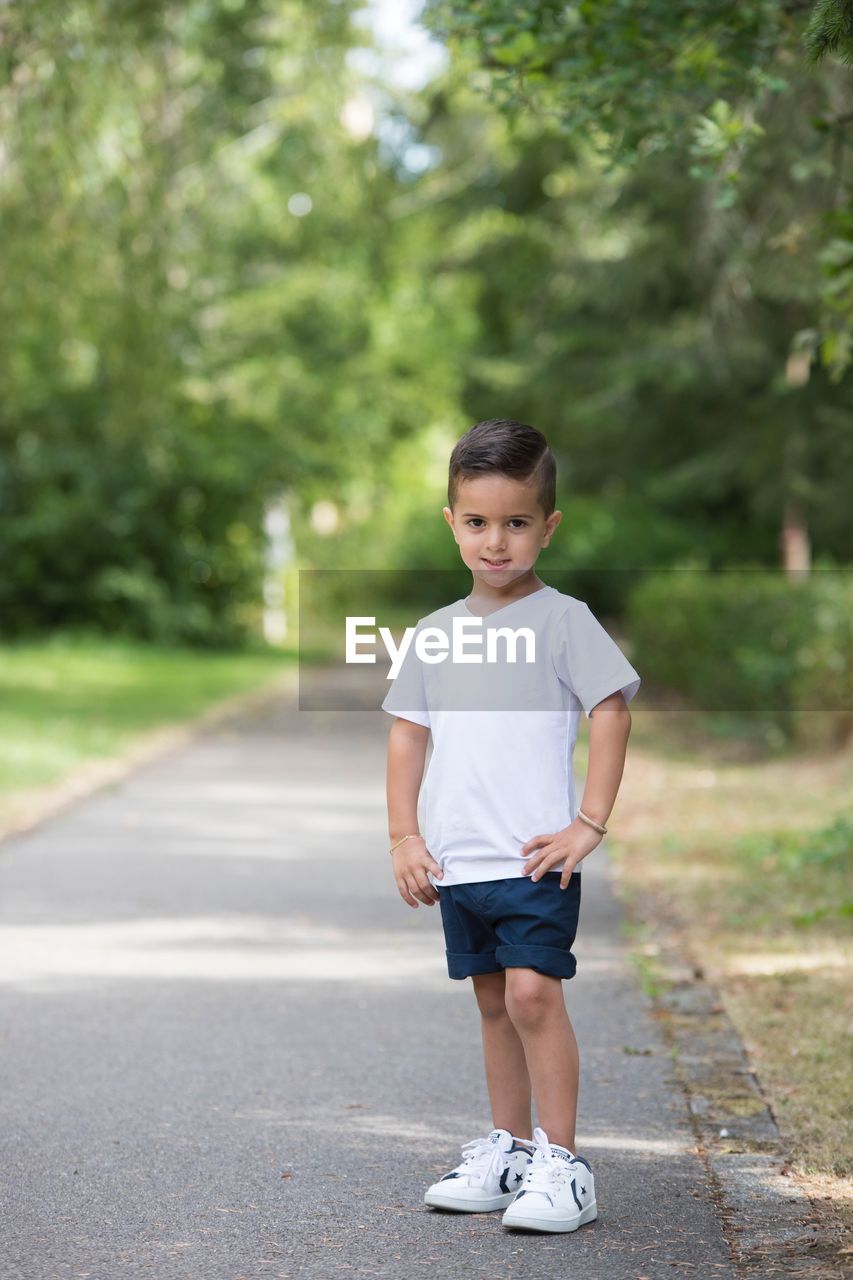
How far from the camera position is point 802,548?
23.9 meters

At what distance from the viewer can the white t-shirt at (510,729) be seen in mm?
3986

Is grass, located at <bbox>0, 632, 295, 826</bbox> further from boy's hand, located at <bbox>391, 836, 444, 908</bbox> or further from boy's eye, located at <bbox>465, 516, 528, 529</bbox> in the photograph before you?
boy's eye, located at <bbox>465, 516, 528, 529</bbox>

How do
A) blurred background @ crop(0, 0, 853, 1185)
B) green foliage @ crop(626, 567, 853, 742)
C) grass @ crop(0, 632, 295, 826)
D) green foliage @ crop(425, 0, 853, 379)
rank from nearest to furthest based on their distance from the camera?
green foliage @ crop(425, 0, 853, 379) < blurred background @ crop(0, 0, 853, 1185) < grass @ crop(0, 632, 295, 826) < green foliage @ crop(626, 567, 853, 742)

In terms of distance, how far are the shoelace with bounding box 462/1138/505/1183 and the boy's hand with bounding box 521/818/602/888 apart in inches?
29.3

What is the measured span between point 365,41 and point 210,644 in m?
16.1

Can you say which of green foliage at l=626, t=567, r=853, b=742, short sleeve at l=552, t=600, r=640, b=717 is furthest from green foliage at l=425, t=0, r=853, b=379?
green foliage at l=626, t=567, r=853, b=742

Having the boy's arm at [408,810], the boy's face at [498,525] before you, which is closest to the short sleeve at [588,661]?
the boy's face at [498,525]

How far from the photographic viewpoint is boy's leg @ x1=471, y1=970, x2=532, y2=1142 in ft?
13.8

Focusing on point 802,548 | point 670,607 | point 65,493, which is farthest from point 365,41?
point 65,493

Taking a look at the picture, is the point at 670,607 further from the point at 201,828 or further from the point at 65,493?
the point at 65,493

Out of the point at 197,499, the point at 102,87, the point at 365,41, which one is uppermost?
the point at 365,41

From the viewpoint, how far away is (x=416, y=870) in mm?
4059

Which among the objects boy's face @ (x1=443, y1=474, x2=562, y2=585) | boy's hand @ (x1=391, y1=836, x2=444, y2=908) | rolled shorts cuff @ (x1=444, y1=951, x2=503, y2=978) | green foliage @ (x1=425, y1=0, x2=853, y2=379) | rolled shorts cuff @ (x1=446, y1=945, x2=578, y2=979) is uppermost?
green foliage @ (x1=425, y1=0, x2=853, y2=379)

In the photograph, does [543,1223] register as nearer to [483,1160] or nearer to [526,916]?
[483,1160]
